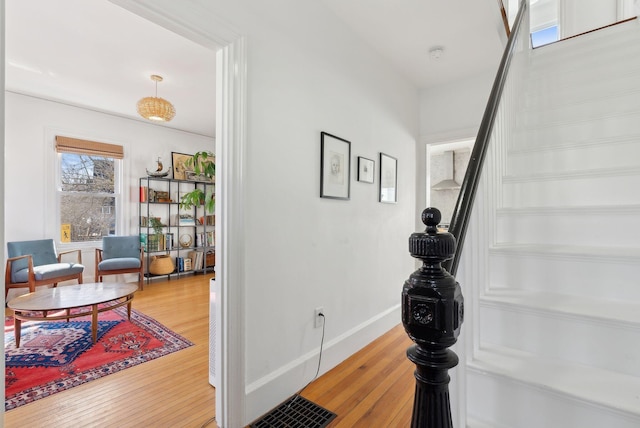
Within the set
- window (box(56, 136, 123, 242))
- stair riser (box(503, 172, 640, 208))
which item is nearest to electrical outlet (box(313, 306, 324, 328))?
stair riser (box(503, 172, 640, 208))

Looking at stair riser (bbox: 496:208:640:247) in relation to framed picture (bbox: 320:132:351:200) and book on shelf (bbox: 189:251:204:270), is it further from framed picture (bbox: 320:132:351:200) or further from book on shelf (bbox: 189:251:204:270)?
book on shelf (bbox: 189:251:204:270)

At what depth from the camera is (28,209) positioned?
3.92 m

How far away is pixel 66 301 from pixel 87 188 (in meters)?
2.65

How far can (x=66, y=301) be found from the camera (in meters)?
2.52

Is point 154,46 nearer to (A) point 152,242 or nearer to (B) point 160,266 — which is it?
(A) point 152,242

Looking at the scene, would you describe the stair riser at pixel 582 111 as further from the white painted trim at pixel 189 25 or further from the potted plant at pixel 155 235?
the potted plant at pixel 155 235

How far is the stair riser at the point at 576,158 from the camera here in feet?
5.42

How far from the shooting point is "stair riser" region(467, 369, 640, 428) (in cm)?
92

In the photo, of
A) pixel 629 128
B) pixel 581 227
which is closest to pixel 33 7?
pixel 581 227

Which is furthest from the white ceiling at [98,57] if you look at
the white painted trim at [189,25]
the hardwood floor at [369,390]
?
the hardwood floor at [369,390]

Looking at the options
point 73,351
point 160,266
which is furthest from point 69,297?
point 160,266

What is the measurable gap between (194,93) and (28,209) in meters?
2.70

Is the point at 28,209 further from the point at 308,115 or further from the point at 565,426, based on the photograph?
the point at 565,426

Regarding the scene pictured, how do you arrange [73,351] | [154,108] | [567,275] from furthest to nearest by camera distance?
[154,108], [73,351], [567,275]
